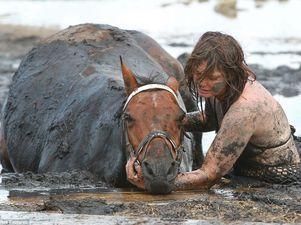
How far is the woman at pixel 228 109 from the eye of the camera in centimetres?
644

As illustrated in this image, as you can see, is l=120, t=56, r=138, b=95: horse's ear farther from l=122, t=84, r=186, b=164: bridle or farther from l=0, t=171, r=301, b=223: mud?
l=0, t=171, r=301, b=223: mud

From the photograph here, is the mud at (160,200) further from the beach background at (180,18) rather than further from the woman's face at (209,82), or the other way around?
the beach background at (180,18)

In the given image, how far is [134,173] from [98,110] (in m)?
1.69

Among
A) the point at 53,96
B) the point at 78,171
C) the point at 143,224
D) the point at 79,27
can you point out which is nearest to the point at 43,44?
the point at 79,27

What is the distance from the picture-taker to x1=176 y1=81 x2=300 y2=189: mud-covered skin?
644 cm

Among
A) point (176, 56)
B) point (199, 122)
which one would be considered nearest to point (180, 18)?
point (176, 56)

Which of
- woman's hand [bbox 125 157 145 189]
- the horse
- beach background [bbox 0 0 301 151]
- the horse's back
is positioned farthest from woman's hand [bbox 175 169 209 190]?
beach background [bbox 0 0 301 151]

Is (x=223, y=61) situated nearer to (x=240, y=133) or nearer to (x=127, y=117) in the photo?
(x=240, y=133)

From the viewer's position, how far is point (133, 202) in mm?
5840

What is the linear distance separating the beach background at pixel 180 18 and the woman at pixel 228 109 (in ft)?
52.9

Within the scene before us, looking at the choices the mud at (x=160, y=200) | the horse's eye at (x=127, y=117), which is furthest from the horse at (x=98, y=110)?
the mud at (x=160, y=200)

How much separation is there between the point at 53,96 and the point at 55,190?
256cm

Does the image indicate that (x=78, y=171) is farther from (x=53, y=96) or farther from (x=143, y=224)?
(x=143, y=224)

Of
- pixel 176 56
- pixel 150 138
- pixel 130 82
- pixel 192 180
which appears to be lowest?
pixel 176 56
